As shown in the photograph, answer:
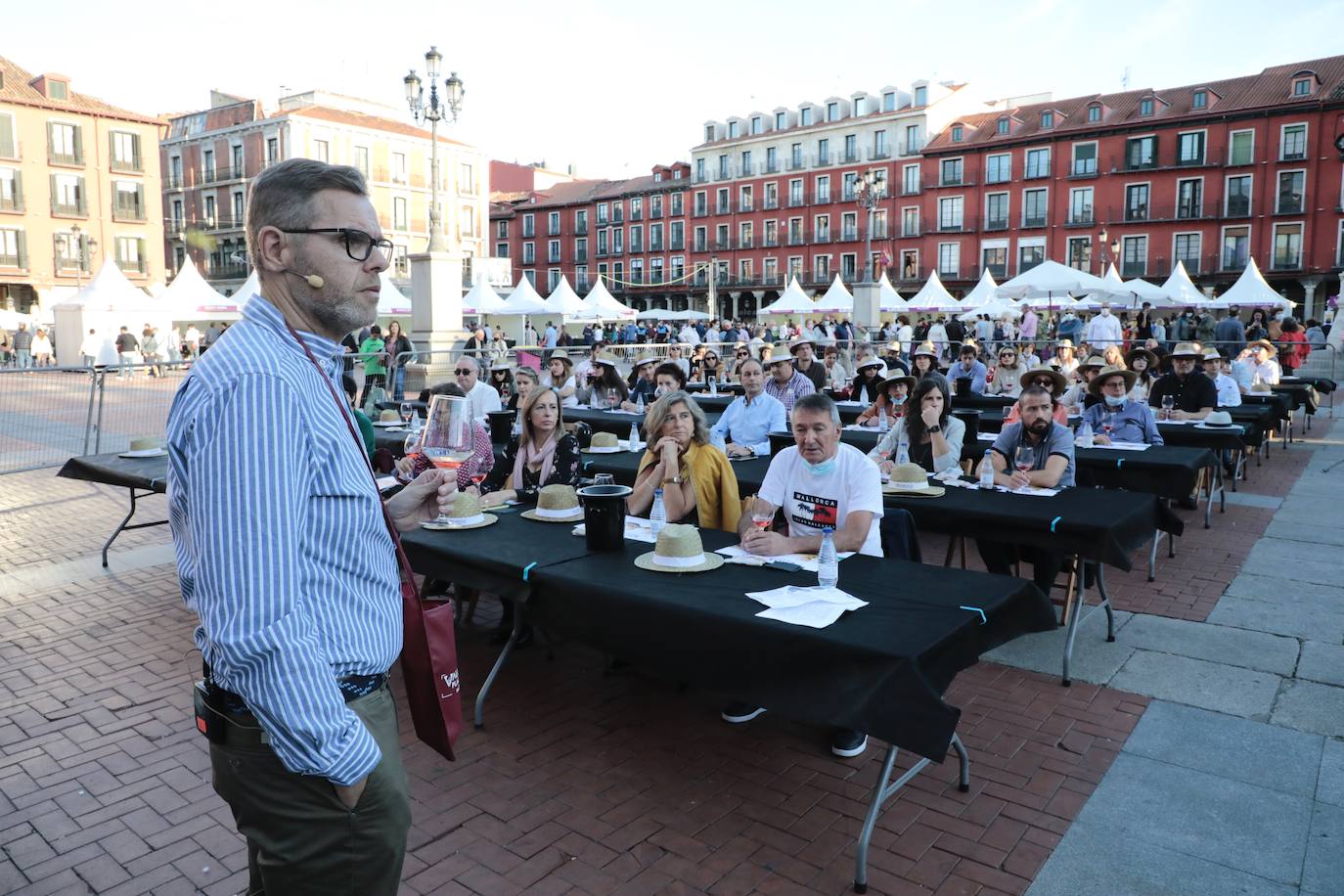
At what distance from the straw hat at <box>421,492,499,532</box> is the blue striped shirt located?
2.80 meters

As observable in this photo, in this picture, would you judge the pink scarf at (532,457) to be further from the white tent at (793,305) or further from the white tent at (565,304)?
the white tent at (793,305)

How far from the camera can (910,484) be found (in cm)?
536

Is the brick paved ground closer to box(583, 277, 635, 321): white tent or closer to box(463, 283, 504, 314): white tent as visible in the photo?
box(463, 283, 504, 314): white tent

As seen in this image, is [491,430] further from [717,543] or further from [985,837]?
[985,837]

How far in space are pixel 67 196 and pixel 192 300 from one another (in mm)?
29568

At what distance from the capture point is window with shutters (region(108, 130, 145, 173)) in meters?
44.0

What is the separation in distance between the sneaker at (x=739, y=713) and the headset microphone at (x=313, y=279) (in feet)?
9.99

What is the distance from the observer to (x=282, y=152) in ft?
152

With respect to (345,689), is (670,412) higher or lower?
higher

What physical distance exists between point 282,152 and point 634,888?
1988 inches

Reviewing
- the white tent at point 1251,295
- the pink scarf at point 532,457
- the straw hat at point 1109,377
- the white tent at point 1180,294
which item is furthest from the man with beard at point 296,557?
the white tent at point 1180,294

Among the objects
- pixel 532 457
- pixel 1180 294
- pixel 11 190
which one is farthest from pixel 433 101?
pixel 11 190

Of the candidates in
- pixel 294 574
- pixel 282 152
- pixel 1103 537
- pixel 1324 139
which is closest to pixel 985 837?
pixel 1103 537

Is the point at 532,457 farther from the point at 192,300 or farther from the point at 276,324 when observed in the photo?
the point at 192,300
